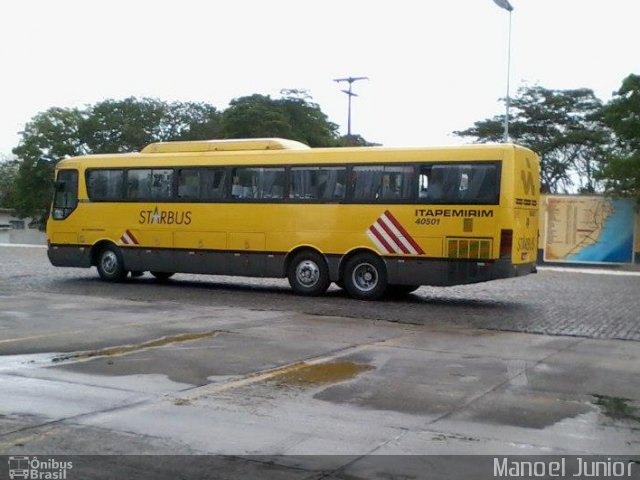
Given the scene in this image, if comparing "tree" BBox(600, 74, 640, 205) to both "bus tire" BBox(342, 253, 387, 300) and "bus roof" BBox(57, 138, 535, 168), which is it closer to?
"bus roof" BBox(57, 138, 535, 168)

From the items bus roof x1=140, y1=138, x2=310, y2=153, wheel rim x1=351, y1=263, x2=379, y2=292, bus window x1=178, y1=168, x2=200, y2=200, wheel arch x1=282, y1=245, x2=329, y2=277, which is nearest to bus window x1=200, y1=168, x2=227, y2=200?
bus window x1=178, y1=168, x2=200, y2=200

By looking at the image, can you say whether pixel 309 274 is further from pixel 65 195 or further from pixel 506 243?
pixel 65 195

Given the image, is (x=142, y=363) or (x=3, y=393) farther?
(x=142, y=363)

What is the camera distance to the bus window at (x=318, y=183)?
1677 centimetres

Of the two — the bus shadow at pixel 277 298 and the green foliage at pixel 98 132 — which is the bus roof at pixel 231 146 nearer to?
the bus shadow at pixel 277 298

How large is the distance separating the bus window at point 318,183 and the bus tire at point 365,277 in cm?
137

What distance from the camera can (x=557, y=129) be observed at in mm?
43812

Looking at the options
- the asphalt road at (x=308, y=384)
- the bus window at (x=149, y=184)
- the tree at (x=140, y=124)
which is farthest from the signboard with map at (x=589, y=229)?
the tree at (x=140, y=124)

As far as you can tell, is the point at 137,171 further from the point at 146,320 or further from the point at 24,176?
the point at 24,176

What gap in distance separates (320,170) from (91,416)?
35.8ft

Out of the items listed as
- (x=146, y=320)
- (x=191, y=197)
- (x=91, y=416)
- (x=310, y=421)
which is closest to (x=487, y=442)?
(x=310, y=421)

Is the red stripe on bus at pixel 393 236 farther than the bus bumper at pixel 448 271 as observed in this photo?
Yes

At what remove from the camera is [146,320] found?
41.9 feet

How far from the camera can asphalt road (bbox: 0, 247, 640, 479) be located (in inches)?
231
